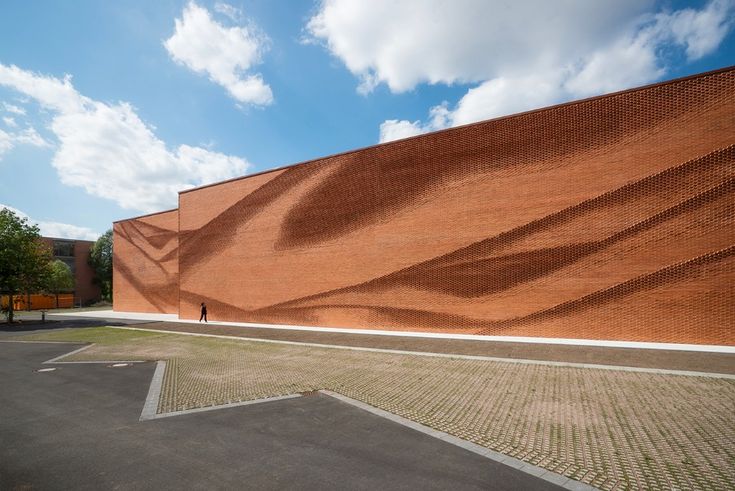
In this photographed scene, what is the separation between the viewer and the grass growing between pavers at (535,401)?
15.9ft

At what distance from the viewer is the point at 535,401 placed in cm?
741

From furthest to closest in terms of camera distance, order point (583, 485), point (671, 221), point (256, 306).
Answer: point (256, 306) < point (671, 221) < point (583, 485)

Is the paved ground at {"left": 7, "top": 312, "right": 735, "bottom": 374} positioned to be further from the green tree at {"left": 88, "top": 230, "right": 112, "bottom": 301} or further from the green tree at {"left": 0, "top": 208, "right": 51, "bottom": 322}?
the green tree at {"left": 88, "top": 230, "right": 112, "bottom": 301}

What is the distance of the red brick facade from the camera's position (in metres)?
13.1

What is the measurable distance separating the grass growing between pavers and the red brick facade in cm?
562

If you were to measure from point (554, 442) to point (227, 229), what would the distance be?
2326cm

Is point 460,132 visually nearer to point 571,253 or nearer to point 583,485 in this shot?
point 571,253

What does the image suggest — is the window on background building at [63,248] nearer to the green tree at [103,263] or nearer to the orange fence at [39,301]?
the green tree at [103,263]

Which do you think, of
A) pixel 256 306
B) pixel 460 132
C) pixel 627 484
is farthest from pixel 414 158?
pixel 627 484

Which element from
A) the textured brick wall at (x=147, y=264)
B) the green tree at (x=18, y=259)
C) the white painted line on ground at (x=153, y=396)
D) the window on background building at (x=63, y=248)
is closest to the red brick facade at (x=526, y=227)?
the white painted line on ground at (x=153, y=396)

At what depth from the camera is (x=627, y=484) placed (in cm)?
432

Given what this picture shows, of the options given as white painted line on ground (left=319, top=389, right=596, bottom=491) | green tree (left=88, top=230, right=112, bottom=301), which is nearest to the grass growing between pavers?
white painted line on ground (left=319, top=389, right=596, bottom=491)

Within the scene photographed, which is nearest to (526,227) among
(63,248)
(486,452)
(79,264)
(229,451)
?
(486,452)

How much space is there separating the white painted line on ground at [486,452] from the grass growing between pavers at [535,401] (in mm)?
150
